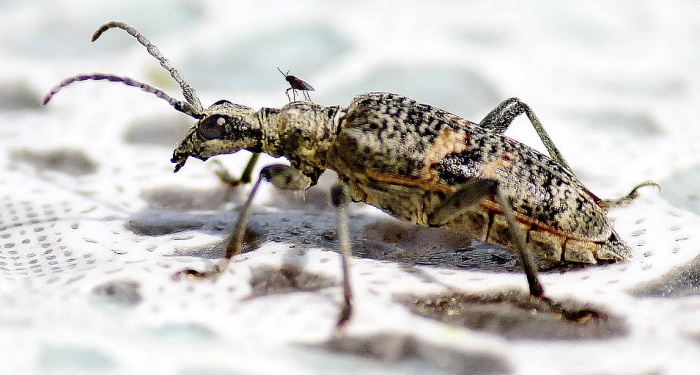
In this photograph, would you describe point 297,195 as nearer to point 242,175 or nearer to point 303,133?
point 242,175

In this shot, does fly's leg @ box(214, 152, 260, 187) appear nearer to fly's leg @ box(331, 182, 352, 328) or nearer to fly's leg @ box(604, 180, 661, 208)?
fly's leg @ box(331, 182, 352, 328)

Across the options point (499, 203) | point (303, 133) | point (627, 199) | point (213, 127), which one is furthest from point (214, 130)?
point (627, 199)

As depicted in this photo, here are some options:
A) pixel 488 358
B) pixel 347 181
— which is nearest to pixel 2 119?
pixel 347 181

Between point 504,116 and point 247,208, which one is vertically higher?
point 504,116

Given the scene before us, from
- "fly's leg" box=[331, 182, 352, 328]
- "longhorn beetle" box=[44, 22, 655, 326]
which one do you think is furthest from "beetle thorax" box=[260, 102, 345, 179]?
"fly's leg" box=[331, 182, 352, 328]

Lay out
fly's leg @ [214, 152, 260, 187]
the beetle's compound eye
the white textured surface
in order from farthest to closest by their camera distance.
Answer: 1. fly's leg @ [214, 152, 260, 187]
2. the beetle's compound eye
3. the white textured surface

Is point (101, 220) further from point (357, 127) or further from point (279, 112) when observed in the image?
point (357, 127)
